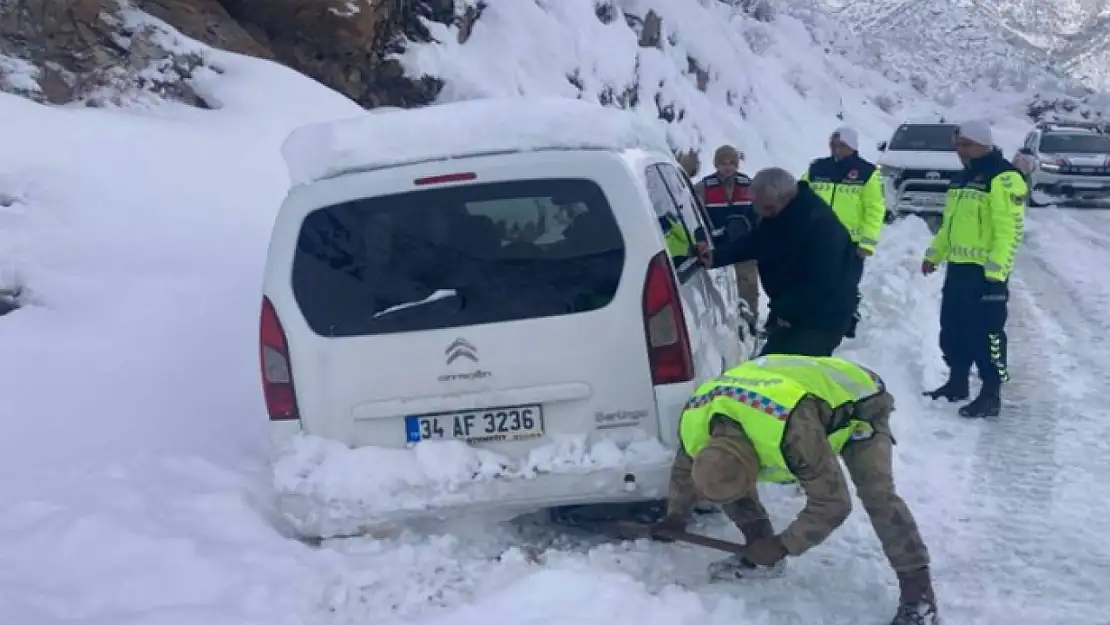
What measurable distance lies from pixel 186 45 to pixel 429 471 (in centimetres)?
726

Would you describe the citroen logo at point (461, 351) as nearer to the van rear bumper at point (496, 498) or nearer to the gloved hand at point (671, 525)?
the van rear bumper at point (496, 498)

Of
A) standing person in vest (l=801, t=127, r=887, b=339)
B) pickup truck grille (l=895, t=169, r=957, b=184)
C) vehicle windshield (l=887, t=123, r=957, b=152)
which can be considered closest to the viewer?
standing person in vest (l=801, t=127, r=887, b=339)

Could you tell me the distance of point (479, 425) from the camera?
4395 millimetres

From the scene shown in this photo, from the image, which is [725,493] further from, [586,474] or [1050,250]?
[1050,250]

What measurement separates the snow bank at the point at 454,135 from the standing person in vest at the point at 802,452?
1.20 m

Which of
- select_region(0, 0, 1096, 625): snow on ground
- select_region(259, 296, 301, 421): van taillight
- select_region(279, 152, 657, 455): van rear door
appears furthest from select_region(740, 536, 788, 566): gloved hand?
select_region(259, 296, 301, 421): van taillight

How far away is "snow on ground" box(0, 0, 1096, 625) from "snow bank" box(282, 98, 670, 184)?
1564 millimetres

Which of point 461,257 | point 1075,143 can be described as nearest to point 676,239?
point 461,257

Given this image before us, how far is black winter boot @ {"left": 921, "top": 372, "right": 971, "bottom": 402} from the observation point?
23.9 ft

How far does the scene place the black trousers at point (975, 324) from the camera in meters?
7.07

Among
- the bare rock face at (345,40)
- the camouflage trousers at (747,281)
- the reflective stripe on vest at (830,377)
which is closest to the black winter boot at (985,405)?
the camouflage trousers at (747,281)

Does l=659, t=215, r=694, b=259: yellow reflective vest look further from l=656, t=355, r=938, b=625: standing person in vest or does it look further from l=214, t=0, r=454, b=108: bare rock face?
l=214, t=0, r=454, b=108: bare rock face

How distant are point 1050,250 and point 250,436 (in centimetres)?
1203

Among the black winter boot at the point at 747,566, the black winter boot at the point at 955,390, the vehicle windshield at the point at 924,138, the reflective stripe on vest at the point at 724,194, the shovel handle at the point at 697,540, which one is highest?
the reflective stripe on vest at the point at 724,194
